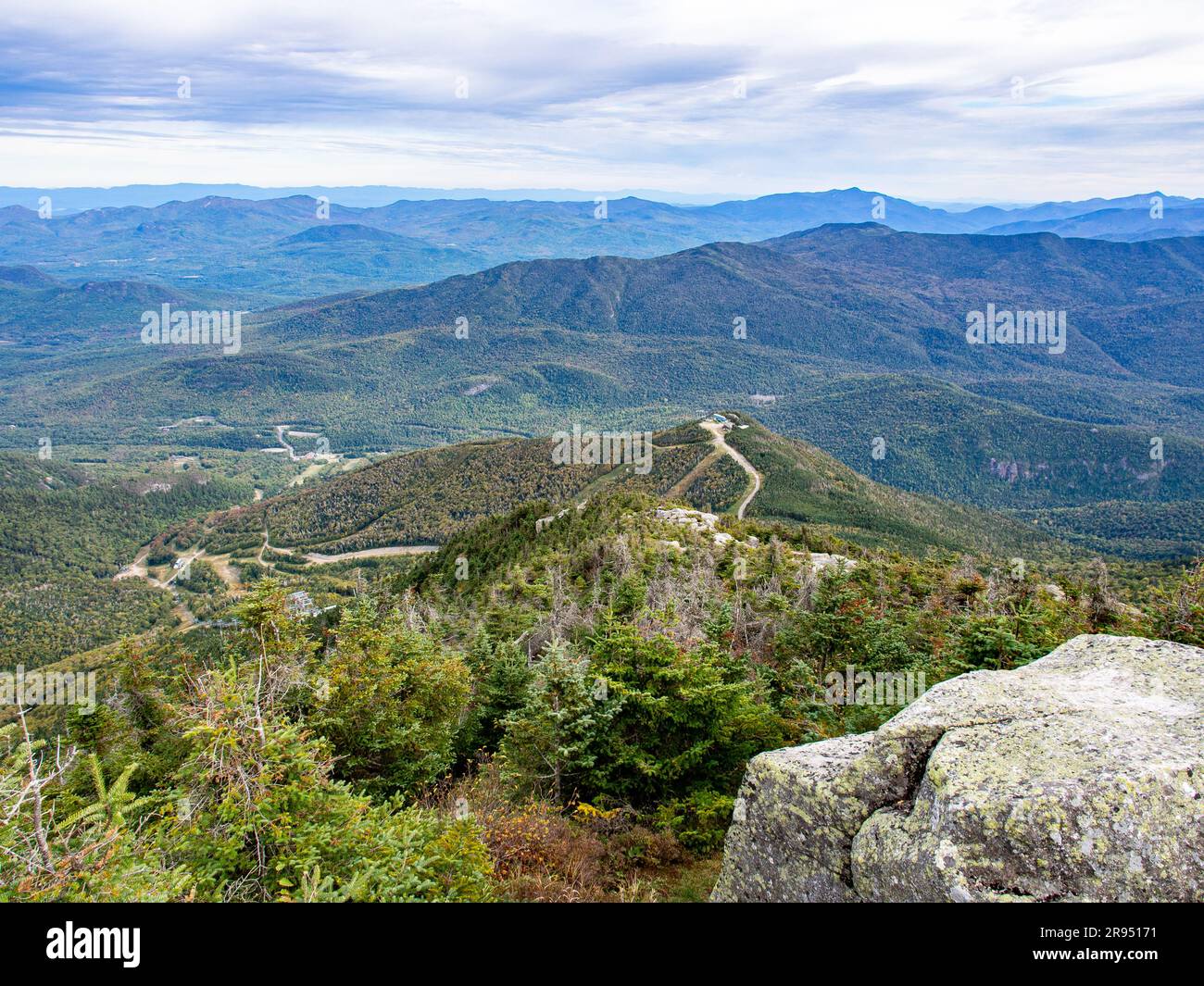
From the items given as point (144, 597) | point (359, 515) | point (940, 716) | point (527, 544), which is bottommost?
point (144, 597)

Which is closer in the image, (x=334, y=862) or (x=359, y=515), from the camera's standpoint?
(x=334, y=862)

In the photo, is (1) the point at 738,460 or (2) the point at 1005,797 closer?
(2) the point at 1005,797

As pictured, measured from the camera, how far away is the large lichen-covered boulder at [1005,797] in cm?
827

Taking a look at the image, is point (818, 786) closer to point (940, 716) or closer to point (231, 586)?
point (940, 716)

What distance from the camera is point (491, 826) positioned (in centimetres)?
1542

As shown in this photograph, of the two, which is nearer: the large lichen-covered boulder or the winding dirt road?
the large lichen-covered boulder

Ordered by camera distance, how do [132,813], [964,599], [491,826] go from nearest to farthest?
[491,826]
[132,813]
[964,599]

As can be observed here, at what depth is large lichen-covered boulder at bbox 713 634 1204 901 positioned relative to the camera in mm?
8273

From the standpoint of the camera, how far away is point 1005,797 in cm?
895

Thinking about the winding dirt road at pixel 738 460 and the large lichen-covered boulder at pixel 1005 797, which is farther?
the winding dirt road at pixel 738 460

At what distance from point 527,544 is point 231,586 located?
123330 millimetres

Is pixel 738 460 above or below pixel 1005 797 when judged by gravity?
below
